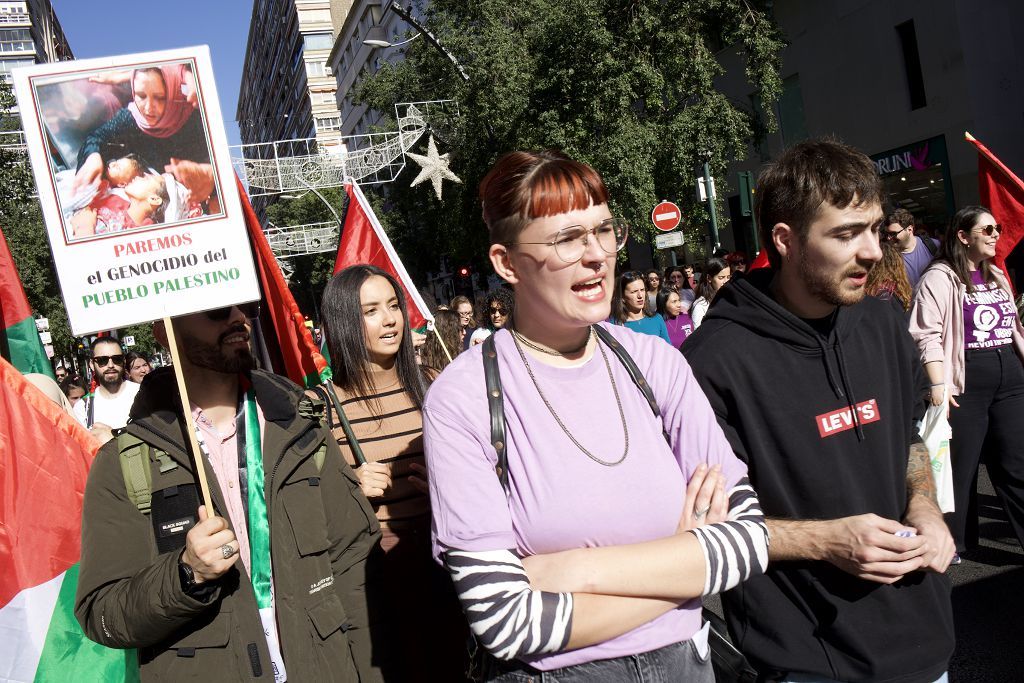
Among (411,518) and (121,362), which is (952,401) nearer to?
(411,518)

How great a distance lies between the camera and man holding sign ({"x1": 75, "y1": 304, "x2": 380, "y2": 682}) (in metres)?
2.23

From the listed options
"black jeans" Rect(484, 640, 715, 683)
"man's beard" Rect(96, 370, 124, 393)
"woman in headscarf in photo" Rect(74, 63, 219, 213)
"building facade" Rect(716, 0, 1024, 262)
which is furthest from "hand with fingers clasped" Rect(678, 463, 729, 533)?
"building facade" Rect(716, 0, 1024, 262)

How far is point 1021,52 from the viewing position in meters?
18.2

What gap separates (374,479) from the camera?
3.33 metres

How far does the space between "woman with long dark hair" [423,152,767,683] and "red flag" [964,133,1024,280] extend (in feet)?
16.0

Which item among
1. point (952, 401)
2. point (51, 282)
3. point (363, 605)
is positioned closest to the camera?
point (363, 605)

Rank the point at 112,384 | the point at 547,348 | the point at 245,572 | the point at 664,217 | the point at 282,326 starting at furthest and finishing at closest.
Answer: the point at 664,217
the point at 112,384
the point at 282,326
the point at 245,572
the point at 547,348

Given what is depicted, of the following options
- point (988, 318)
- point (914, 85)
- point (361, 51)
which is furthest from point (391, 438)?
point (361, 51)

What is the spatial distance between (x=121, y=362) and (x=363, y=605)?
5432 mm

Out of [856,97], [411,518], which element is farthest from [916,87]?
[411,518]

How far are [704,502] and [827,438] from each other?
610 millimetres

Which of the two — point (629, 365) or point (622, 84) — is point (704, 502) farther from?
point (622, 84)

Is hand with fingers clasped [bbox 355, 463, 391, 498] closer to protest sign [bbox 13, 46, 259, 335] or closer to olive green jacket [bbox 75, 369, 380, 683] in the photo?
olive green jacket [bbox 75, 369, 380, 683]

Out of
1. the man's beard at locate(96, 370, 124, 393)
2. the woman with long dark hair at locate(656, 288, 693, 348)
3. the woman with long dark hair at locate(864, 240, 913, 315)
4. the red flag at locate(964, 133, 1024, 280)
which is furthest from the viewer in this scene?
the woman with long dark hair at locate(656, 288, 693, 348)
